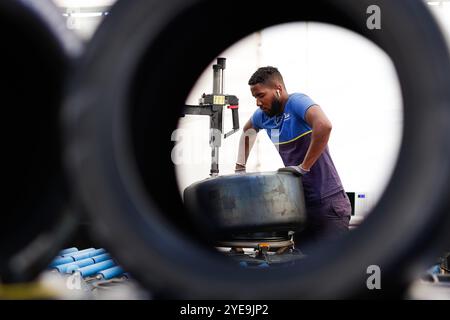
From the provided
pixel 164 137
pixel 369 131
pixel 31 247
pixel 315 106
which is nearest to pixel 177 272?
pixel 31 247

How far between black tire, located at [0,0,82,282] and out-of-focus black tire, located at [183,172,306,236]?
0.57 metres

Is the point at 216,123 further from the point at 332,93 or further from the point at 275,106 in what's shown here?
the point at 275,106

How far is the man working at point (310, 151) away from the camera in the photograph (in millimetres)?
2391

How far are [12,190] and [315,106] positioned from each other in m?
1.80

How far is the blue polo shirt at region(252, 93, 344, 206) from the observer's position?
253cm

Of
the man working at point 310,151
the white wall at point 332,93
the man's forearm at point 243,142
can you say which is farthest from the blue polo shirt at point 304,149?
the white wall at point 332,93

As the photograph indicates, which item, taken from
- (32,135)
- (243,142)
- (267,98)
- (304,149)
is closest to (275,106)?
(267,98)

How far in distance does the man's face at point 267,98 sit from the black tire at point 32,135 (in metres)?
1.94

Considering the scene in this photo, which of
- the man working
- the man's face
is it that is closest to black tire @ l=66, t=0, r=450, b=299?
the man working

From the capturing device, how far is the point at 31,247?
2.63ft

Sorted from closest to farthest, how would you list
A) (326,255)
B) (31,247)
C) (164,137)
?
1. (326,255)
2. (31,247)
3. (164,137)

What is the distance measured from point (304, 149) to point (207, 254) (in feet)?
6.50

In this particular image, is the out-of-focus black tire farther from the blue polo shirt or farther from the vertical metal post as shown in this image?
the vertical metal post
